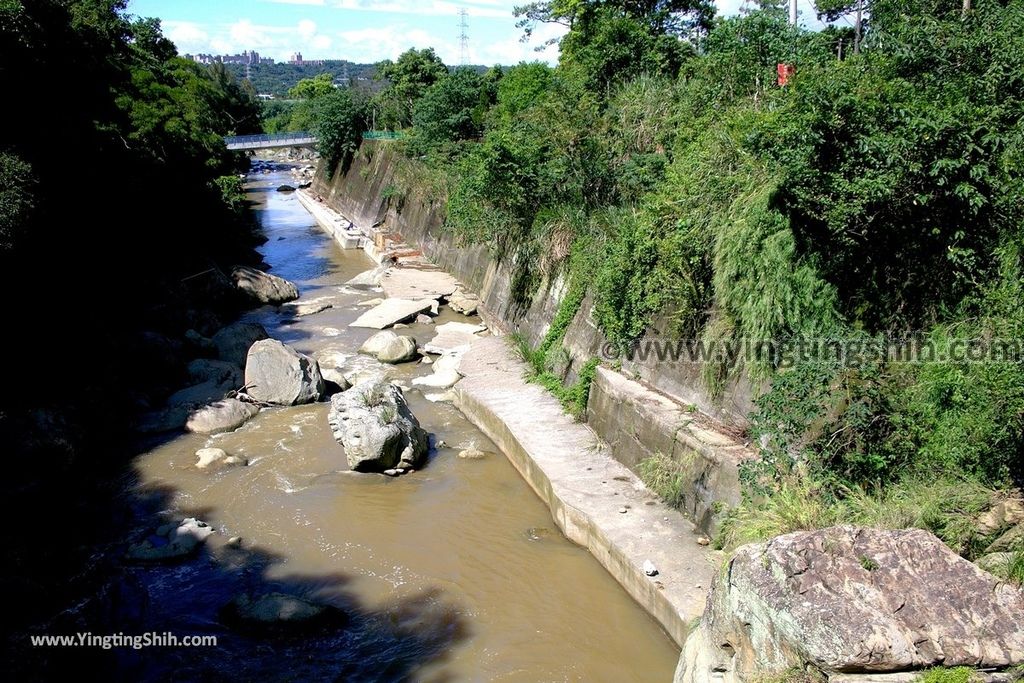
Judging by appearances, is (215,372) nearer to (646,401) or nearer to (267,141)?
(646,401)

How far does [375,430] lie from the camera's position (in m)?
Result: 12.1

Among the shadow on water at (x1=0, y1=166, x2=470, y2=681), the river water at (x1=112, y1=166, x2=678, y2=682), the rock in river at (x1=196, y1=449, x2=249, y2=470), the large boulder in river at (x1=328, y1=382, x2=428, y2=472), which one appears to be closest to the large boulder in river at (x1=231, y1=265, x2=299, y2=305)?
the river water at (x1=112, y1=166, x2=678, y2=682)

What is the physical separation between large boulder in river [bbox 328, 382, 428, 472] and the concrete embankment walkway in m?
1.48

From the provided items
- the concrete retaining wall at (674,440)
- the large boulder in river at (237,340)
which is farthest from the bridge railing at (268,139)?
the concrete retaining wall at (674,440)

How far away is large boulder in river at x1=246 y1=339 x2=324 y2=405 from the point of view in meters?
14.7

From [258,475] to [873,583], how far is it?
912cm

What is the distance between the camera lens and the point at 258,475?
12.2 m

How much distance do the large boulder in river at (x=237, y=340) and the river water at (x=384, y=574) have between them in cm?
314

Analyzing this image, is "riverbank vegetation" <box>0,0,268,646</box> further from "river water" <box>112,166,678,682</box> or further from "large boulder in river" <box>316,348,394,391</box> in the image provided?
"large boulder in river" <box>316,348,394,391</box>

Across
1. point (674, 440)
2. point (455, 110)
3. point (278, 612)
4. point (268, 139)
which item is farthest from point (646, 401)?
point (268, 139)

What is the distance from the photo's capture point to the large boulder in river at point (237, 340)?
1698 cm

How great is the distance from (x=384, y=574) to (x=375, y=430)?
2.82 metres

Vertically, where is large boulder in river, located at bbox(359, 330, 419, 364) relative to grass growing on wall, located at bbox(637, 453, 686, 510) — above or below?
above

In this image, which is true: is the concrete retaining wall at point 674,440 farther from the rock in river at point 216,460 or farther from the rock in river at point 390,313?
the rock in river at point 390,313
